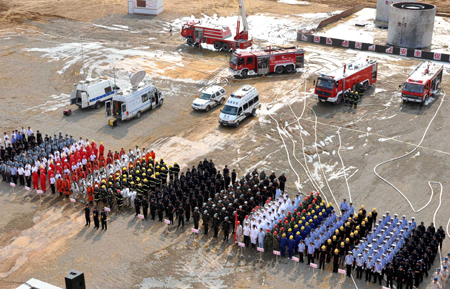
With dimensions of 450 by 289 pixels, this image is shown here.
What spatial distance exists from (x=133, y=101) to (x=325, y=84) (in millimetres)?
13176

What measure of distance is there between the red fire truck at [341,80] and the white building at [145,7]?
28934 mm

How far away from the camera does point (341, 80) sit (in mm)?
36344

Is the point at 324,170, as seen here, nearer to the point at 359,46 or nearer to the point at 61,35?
the point at 359,46

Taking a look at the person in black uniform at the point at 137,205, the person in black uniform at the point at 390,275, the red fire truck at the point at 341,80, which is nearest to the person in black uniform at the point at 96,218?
the person in black uniform at the point at 137,205

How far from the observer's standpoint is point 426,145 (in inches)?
1217

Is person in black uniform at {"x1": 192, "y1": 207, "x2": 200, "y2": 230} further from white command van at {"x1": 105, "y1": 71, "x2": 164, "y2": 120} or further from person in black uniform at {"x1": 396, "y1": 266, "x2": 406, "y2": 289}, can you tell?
white command van at {"x1": 105, "y1": 71, "x2": 164, "y2": 120}

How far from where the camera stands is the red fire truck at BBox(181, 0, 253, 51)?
4841 cm

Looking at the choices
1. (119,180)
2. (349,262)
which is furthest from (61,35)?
(349,262)

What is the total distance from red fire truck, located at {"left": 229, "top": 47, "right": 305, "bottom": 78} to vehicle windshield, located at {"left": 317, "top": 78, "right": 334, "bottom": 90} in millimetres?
6727

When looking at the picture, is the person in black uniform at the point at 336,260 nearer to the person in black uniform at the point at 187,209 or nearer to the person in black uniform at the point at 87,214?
the person in black uniform at the point at 187,209

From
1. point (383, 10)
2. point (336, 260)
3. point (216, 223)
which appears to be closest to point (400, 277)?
point (336, 260)

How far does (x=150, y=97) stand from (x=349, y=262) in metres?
20.4

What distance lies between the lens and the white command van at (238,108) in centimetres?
3353

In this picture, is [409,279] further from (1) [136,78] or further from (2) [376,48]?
(2) [376,48]
